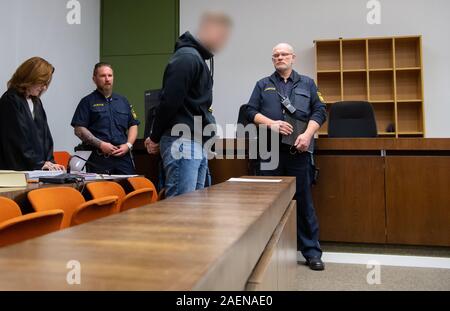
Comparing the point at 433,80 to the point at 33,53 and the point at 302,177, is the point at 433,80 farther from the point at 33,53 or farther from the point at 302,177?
the point at 33,53

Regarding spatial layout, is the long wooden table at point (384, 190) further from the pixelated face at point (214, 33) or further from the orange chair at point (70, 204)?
the orange chair at point (70, 204)

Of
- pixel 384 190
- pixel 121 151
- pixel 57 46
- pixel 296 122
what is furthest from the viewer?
pixel 57 46

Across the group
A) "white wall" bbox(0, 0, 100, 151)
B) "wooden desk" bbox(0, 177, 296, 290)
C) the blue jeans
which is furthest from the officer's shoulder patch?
"white wall" bbox(0, 0, 100, 151)

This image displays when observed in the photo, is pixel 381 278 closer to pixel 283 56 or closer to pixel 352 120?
pixel 283 56

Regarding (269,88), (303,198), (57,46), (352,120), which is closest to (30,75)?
(269,88)

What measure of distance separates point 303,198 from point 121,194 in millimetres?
1067

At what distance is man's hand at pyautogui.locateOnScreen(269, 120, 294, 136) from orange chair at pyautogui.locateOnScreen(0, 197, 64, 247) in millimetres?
1390

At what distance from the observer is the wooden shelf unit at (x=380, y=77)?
14.0 ft

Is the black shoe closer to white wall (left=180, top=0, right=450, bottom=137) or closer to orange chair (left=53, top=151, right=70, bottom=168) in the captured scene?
orange chair (left=53, top=151, right=70, bottom=168)

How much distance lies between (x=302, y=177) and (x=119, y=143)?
51.6 inches

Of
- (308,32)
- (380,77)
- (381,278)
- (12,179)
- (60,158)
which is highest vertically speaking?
(308,32)

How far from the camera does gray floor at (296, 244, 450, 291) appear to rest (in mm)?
1873

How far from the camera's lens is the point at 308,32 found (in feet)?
15.1
